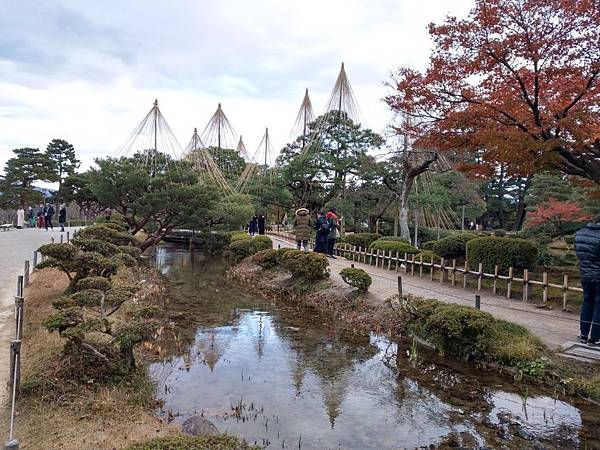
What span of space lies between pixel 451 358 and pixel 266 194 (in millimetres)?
21442

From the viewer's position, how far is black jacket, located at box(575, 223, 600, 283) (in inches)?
271

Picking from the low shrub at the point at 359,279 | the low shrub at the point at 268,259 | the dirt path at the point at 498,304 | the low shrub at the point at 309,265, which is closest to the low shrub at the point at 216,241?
the low shrub at the point at 268,259

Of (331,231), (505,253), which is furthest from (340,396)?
(331,231)

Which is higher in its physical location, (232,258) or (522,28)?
(522,28)

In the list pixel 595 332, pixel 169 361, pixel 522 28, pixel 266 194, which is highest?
pixel 522 28

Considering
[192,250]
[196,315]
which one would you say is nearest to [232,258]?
[192,250]

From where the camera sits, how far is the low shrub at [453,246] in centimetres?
1473

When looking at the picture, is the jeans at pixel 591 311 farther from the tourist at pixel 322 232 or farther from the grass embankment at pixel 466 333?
the tourist at pixel 322 232

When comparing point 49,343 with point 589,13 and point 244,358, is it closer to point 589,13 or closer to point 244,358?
point 244,358

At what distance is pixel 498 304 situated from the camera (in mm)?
10469

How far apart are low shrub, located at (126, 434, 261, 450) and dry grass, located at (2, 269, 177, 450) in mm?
673

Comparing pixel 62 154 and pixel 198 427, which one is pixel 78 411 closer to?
pixel 198 427

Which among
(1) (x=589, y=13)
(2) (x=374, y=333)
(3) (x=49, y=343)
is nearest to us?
(3) (x=49, y=343)

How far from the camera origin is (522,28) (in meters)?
8.66
